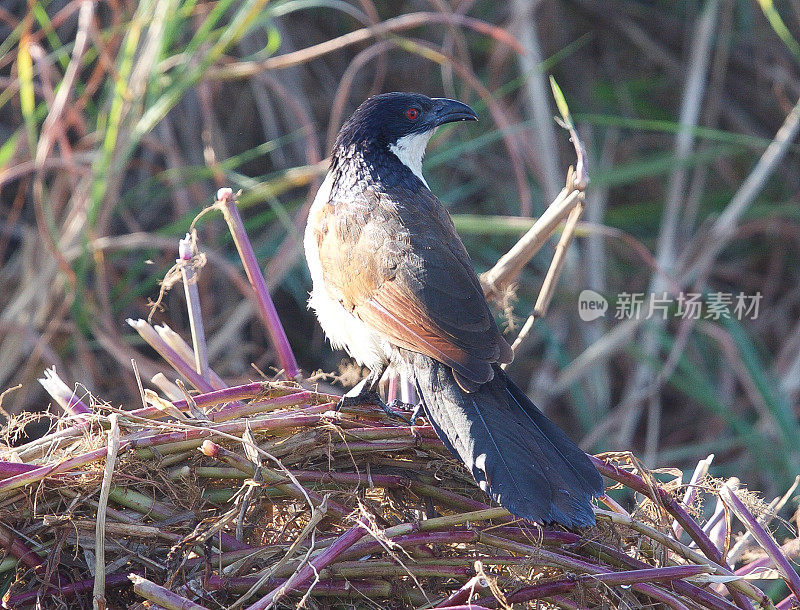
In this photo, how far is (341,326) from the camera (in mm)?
2580

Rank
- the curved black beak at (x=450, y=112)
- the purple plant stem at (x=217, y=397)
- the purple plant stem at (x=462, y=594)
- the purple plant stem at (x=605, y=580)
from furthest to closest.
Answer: the curved black beak at (x=450, y=112)
the purple plant stem at (x=217, y=397)
the purple plant stem at (x=605, y=580)
the purple plant stem at (x=462, y=594)

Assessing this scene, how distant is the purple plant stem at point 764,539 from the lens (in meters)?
1.71

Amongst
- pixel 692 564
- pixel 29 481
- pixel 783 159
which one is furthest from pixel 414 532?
pixel 783 159

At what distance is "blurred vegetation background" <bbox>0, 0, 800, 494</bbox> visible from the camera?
11.7ft

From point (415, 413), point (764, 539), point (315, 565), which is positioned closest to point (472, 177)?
point (415, 413)

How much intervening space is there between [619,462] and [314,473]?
65cm

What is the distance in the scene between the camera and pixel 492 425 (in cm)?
189

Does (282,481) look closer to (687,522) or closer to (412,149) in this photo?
(687,522)

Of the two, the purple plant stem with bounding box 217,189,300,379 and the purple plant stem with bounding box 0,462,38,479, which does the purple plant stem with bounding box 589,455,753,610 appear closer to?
the purple plant stem with bounding box 217,189,300,379

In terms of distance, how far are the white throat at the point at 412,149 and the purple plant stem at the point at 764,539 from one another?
61.5 inches

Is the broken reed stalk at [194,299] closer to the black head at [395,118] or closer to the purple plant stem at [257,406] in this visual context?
the purple plant stem at [257,406]

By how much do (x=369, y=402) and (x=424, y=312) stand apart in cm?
26

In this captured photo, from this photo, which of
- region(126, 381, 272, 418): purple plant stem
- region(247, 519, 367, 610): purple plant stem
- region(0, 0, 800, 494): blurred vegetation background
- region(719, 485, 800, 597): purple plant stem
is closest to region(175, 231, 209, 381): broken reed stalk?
region(126, 381, 272, 418): purple plant stem

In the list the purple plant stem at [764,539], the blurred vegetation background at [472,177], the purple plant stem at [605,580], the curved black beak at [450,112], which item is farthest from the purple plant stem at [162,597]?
the blurred vegetation background at [472,177]
